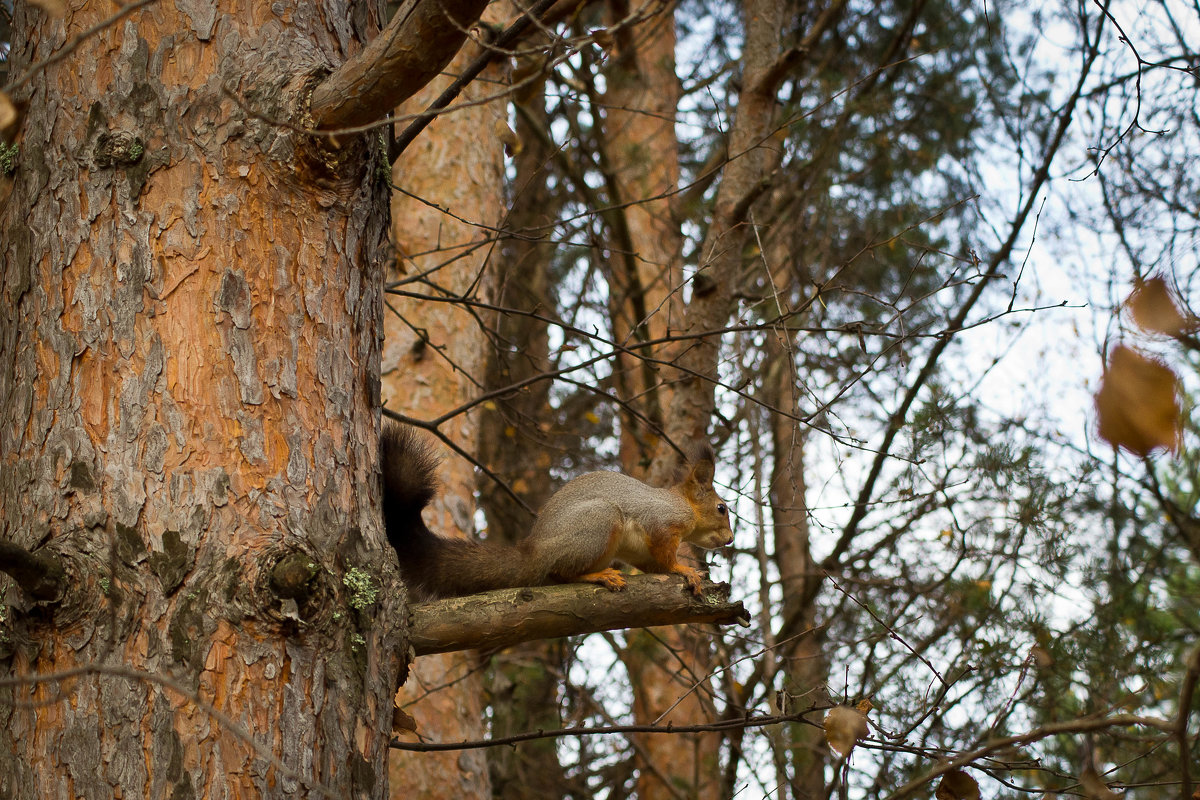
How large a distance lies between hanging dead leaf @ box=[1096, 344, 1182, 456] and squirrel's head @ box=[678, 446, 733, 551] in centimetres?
253

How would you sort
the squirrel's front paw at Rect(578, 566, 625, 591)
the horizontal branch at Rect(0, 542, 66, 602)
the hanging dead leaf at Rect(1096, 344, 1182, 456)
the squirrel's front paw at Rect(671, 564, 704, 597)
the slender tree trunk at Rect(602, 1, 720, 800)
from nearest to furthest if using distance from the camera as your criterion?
the hanging dead leaf at Rect(1096, 344, 1182, 456)
the horizontal branch at Rect(0, 542, 66, 602)
the squirrel's front paw at Rect(671, 564, 704, 597)
the squirrel's front paw at Rect(578, 566, 625, 591)
the slender tree trunk at Rect(602, 1, 720, 800)

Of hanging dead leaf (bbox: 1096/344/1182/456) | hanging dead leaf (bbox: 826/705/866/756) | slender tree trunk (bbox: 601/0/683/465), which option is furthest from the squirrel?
slender tree trunk (bbox: 601/0/683/465)

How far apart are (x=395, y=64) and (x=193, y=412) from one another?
727 mm

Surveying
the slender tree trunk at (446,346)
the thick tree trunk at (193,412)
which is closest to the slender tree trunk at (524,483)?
the slender tree trunk at (446,346)

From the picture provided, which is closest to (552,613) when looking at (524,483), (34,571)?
(34,571)

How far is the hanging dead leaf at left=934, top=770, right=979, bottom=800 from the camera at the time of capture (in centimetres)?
182

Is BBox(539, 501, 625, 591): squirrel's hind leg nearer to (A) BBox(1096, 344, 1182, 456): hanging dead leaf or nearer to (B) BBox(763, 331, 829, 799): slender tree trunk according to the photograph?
(B) BBox(763, 331, 829, 799): slender tree trunk

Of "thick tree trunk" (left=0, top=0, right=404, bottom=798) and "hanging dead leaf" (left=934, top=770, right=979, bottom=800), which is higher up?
"thick tree trunk" (left=0, top=0, right=404, bottom=798)

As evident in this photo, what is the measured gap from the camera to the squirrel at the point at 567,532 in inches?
106

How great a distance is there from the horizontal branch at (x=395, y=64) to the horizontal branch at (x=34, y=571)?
0.92m

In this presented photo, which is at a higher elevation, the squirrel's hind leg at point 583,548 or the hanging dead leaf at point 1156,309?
the squirrel's hind leg at point 583,548

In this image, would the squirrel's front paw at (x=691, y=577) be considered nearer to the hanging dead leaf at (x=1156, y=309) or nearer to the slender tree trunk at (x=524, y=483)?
the hanging dead leaf at (x=1156, y=309)

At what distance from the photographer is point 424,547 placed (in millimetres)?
2951

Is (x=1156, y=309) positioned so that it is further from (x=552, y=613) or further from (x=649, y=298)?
(x=649, y=298)
